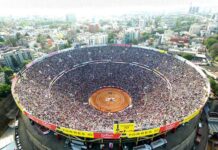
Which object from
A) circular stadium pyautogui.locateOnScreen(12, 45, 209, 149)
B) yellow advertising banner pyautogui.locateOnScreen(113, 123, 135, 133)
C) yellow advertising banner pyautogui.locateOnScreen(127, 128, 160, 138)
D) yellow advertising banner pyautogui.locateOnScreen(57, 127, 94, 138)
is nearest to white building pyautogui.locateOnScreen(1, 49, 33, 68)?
circular stadium pyautogui.locateOnScreen(12, 45, 209, 149)

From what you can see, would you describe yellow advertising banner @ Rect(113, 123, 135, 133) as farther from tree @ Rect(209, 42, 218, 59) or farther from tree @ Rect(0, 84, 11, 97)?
tree @ Rect(209, 42, 218, 59)

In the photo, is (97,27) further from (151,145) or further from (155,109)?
(151,145)

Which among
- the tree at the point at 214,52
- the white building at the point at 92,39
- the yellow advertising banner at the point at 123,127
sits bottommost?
the tree at the point at 214,52

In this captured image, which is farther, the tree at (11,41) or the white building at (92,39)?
the white building at (92,39)

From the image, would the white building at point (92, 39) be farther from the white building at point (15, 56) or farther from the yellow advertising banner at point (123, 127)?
the yellow advertising banner at point (123, 127)

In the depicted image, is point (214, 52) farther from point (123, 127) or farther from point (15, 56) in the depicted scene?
point (15, 56)

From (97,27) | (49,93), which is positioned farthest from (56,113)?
(97,27)

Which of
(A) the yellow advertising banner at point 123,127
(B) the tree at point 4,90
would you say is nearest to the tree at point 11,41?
(B) the tree at point 4,90

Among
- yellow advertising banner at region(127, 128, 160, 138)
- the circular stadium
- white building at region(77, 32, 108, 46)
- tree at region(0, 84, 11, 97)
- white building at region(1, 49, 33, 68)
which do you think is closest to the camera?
yellow advertising banner at region(127, 128, 160, 138)

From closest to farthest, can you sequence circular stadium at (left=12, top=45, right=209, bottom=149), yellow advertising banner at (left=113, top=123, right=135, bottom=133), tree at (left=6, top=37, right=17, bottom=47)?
yellow advertising banner at (left=113, top=123, right=135, bottom=133) → circular stadium at (left=12, top=45, right=209, bottom=149) → tree at (left=6, top=37, right=17, bottom=47)
